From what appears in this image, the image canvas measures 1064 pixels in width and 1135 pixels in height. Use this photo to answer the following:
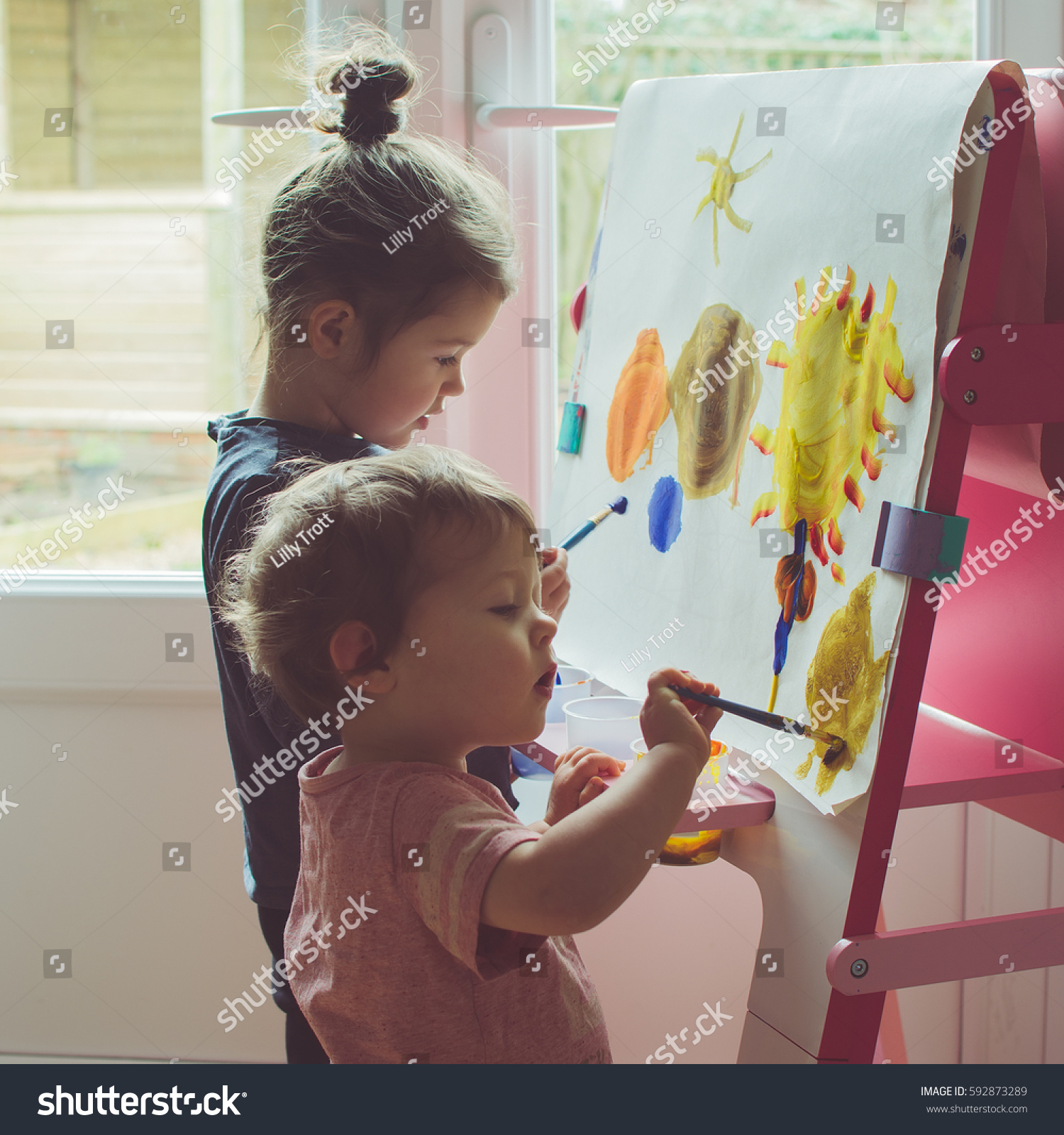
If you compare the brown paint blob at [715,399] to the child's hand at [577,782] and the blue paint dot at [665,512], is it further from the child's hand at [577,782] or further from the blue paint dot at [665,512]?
the child's hand at [577,782]

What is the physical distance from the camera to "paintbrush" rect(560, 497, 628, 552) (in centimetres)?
101

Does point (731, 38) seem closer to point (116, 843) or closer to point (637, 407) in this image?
point (637, 407)

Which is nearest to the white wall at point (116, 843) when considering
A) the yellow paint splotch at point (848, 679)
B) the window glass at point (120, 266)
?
the window glass at point (120, 266)

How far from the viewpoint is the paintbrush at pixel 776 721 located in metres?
0.66

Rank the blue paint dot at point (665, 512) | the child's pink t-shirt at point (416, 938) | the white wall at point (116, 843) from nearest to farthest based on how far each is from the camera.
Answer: the child's pink t-shirt at point (416, 938) < the blue paint dot at point (665, 512) < the white wall at point (116, 843)

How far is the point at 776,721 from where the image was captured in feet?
2.30

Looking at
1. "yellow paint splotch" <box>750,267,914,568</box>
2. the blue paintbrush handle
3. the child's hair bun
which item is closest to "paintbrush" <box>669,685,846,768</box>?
"yellow paint splotch" <box>750,267,914,568</box>

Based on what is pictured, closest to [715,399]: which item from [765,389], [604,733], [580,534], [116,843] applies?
[765,389]

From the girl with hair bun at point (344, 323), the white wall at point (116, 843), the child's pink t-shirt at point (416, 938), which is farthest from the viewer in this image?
the white wall at point (116, 843)

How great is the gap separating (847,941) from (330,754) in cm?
35

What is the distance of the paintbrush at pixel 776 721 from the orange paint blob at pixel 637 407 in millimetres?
354

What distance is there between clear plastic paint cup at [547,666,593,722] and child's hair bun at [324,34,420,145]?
1.66 feet

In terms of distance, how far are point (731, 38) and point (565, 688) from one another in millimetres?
858

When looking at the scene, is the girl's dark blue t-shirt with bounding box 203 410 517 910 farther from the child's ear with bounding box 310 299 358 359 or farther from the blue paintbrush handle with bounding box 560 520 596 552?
the blue paintbrush handle with bounding box 560 520 596 552
